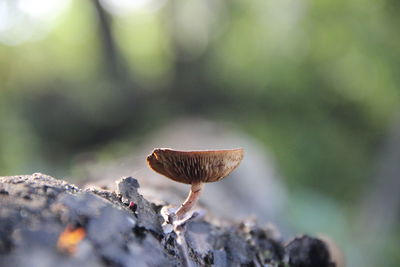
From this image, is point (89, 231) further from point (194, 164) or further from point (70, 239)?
point (194, 164)

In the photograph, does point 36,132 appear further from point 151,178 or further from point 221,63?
point 151,178

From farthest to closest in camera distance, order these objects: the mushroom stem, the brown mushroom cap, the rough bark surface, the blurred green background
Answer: the blurred green background < the mushroom stem < the brown mushroom cap < the rough bark surface

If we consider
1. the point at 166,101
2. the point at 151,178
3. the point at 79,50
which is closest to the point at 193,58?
the point at 166,101

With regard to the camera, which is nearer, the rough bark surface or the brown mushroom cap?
the rough bark surface

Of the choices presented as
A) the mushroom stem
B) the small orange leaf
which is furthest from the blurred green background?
the small orange leaf

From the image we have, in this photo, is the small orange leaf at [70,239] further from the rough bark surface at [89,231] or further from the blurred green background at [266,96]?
the blurred green background at [266,96]

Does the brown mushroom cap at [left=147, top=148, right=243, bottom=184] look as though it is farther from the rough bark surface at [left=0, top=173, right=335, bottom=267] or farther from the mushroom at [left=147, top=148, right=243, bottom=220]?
the rough bark surface at [left=0, top=173, right=335, bottom=267]

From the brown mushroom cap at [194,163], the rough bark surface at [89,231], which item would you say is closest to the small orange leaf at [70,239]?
the rough bark surface at [89,231]

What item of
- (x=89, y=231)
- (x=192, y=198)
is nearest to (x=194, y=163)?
(x=192, y=198)
